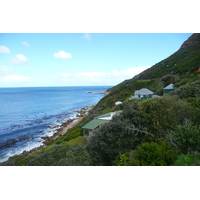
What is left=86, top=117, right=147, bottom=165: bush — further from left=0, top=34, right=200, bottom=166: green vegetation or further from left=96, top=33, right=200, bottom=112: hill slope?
left=96, top=33, right=200, bottom=112: hill slope

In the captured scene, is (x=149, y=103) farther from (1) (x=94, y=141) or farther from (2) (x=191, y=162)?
(2) (x=191, y=162)

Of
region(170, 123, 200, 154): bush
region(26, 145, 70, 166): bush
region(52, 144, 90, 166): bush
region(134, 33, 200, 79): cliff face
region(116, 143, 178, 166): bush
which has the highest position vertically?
region(134, 33, 200, 79): cliff face

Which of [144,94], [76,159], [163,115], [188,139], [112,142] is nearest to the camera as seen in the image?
[188,139]

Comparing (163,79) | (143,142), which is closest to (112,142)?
(143,142)

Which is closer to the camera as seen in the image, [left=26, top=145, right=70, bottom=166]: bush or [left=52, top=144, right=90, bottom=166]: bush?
[left=52, top=144, right=90, bottom=166]: bush

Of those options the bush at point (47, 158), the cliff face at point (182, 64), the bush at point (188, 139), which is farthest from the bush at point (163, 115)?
the cliff face at point (182, 64)

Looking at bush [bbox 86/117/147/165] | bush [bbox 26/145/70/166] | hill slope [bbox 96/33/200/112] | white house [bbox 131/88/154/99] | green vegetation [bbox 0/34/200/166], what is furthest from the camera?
hill slope [bbox 96/33/200/112]

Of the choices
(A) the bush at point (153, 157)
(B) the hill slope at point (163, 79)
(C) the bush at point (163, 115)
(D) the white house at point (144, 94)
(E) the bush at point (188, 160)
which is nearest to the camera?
(E) the bush at point (188, 160)

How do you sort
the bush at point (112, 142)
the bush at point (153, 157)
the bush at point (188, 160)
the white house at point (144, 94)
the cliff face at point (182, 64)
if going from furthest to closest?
the cliff face at point (182, 64)
the white house at point (144, 94)
the bush at point (112, 142)
the bush at point (153, 157)
the bush at point (188, 160)

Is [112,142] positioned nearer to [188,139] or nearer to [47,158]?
[47,158]

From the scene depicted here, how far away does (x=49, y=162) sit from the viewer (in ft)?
28.6

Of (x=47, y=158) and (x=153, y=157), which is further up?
(x=153, y=157)

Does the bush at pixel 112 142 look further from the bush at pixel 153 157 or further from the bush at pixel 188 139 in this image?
the bush at pixel 188 139

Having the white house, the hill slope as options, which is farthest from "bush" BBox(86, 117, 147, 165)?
the hill slope
